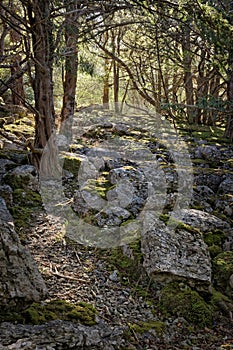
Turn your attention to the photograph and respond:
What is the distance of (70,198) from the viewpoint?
591 cm

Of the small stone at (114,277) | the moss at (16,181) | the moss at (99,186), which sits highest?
the moss at (16,181)

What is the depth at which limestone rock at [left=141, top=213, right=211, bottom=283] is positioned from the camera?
3.84 metres

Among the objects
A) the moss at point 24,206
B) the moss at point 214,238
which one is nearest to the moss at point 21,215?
the moss at point 24,206

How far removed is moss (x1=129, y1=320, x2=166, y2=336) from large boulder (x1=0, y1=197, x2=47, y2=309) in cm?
93

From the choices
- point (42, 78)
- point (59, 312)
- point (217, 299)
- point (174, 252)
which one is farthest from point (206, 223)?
point (42, 78)

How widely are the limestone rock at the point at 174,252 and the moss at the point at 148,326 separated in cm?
63

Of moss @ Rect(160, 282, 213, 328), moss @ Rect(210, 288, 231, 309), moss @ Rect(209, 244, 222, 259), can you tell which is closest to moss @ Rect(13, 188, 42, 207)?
moss @ Rect(160, 282, 213, 328)

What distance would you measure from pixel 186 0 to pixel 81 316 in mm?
4194

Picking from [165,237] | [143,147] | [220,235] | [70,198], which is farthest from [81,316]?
[143,147]

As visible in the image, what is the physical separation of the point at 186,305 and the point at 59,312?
1.38m

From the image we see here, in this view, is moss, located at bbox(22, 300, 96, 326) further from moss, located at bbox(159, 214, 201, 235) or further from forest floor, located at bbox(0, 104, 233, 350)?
moss, located at bbox(159, 214, 201, 235)

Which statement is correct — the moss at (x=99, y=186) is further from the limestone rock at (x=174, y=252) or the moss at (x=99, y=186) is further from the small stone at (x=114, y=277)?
the small stone at (x=114, y=277)

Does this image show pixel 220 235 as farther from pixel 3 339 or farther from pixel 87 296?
pixel 3 339

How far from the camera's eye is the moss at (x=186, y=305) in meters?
3.46
